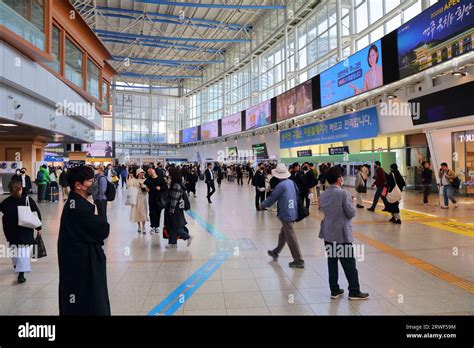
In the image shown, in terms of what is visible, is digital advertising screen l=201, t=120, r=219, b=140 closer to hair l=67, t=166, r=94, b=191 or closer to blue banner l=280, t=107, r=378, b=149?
blue banner l=280, t=107, r=378, b=149

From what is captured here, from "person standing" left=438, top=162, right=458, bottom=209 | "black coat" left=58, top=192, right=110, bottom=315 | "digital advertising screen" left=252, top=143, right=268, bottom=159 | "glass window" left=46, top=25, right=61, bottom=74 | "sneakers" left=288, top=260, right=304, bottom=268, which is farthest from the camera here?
"digital advertising screen" left=252, top=143, right=268, bottom=159

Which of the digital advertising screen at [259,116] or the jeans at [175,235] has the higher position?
the digital advertising screen at [259,116]

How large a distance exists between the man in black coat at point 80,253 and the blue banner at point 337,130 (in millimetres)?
17485

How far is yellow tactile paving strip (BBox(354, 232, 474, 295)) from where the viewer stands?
4527 millimetres

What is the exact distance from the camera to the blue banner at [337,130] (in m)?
18.2

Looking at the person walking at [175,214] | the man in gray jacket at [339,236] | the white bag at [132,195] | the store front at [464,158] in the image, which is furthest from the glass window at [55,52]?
the store front at [464,158]

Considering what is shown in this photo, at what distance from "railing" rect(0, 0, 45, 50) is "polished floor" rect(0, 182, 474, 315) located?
6.03 meters

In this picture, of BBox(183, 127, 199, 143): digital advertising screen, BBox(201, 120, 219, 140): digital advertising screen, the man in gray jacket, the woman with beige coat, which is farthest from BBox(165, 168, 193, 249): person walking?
BBox(183, 127, 199, 143): digital advertising screen

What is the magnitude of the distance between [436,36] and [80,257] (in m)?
14.2

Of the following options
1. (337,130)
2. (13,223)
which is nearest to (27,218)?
(13,223)

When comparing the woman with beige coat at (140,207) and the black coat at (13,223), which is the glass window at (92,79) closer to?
the woman with beige coat at (140,207)

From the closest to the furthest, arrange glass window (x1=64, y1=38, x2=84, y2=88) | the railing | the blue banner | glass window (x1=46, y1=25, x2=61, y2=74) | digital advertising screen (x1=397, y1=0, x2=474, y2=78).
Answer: the railing
digital advertising screen (x1=397, y1=0, x2=474, y2=78)
glass window (x1=46, y1=25, x2=61, y2=74)
glass window (x1=64, y1=38, x2=84, y2=88)
the blue banner

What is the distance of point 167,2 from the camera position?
2545cm

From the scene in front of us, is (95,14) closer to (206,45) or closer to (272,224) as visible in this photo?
(206,45)
